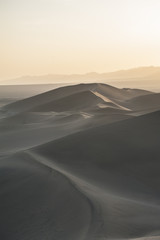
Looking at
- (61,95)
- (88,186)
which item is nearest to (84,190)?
(88,186)

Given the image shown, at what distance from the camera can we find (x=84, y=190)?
459 cm

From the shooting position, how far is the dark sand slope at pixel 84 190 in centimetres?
363

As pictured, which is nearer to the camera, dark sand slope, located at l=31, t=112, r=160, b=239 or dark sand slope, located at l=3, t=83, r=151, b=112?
dark sand slope, located at l=31, t=112, r=160, b=239

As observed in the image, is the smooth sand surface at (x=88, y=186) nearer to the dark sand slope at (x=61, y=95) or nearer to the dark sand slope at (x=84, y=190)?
the dark sand slope at (x=84, y=190)

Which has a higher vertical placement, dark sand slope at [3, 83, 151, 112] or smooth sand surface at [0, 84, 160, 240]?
smooth sand surface at [0, 84, 160, 240]

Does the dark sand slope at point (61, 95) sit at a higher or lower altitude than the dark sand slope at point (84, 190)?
lower

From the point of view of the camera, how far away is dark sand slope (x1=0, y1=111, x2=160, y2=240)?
11.9 feet

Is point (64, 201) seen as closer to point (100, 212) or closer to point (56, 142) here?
point (100, 212)

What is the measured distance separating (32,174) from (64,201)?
1.15 metres

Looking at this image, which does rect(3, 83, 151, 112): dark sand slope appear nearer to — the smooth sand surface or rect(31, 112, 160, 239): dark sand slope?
the smooth sand surface

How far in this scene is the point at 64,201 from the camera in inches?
168

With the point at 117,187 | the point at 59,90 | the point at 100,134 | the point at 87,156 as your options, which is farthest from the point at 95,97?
the point at 117,187

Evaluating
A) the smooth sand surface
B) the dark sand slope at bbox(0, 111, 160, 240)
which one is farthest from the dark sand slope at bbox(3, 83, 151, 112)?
the dark sand slope at bbox(0, 111, 160, 240)

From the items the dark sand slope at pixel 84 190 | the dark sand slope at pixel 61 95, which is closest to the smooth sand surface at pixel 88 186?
the dark sand slope at pixel 84 190
